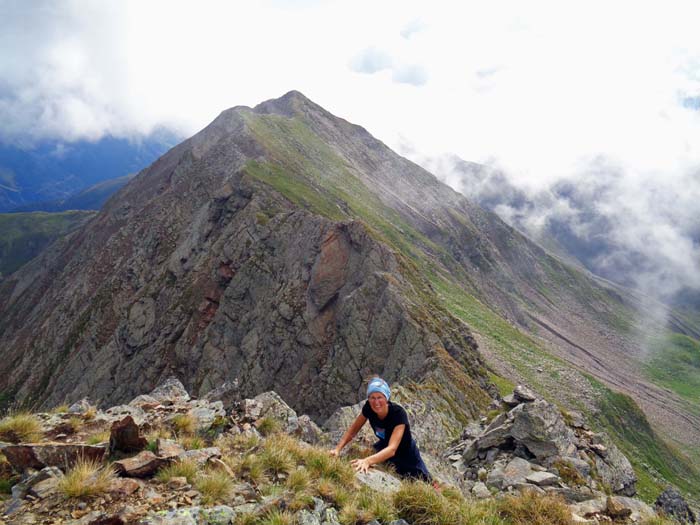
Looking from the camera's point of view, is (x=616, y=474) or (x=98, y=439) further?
(x=616, y=474)

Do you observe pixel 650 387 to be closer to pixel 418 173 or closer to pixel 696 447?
pixel 696 447

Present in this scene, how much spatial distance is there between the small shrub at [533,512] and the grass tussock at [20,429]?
11.5 m

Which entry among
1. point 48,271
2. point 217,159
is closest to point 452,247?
point 217,159

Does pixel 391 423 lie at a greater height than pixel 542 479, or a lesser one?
greater

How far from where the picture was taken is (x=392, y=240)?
334 feet

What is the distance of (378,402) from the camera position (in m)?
9.56

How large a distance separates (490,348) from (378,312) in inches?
1705

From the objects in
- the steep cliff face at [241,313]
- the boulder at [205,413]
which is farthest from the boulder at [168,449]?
the steep cliff face at [241,313]

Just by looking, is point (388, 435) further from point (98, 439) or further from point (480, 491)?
point (98, 439)

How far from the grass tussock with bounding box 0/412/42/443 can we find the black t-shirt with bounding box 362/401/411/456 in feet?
27.6

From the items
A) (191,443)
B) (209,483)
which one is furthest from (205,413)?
(209,483)

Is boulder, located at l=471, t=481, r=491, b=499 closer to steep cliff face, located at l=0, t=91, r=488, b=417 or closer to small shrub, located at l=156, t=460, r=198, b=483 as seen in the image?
small shrub, located at l=156, t=460, r=198, b=483

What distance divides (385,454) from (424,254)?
354ft

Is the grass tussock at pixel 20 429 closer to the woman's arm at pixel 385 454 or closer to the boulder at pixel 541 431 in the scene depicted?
the woman's arm at pixel 385 454
